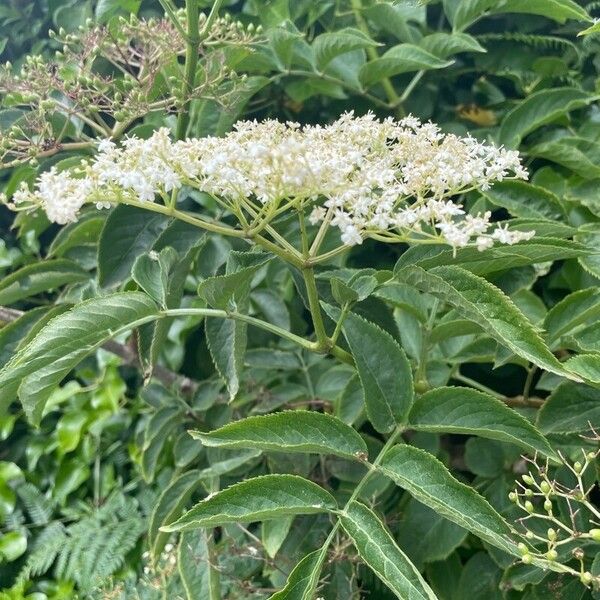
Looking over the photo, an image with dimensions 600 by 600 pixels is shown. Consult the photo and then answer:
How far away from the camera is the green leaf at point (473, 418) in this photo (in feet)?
2.16

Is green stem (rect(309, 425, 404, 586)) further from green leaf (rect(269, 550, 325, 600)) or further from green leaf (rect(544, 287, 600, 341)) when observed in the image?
green leaf (rect(544, 287, 600, 341))

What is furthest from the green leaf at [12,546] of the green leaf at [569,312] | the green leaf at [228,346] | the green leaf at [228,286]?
the green leaf at [569,312]

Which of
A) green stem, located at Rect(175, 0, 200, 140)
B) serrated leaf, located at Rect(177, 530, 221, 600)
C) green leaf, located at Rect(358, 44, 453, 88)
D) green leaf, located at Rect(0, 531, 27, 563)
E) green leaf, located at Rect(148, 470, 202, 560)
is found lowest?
green leaf, located at Rect(0, 531, 27, 563)

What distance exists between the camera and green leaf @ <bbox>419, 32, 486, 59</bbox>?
44.6 inches

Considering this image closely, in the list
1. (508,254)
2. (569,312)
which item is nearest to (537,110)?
(569,312)

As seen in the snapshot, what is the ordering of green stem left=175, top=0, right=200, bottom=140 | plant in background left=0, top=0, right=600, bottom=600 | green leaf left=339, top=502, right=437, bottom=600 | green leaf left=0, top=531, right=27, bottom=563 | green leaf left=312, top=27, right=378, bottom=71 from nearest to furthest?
1. green leaf left=339, top=502, right=437, bottom=600
2. plant in background left=0, top=0, right=600, bottom=600
3. green stem left=175, top=0, right=200, bottom=140
4. green leaf left=312, top=27, right=378, bottom=71
5. green leaf left=0, top=531, right=27, bottom=563

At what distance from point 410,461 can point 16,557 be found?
133 centimetres

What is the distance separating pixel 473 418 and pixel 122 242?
58 cm

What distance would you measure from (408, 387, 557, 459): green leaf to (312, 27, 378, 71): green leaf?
2.03ft

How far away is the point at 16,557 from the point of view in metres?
1.64

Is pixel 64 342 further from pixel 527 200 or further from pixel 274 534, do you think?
pixel 527 200

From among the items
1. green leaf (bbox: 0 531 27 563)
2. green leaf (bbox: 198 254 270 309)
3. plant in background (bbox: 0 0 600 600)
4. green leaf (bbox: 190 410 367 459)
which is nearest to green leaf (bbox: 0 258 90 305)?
plant in background (bbox: 0 0 600 600)

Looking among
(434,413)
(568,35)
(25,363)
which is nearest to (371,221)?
(434,413)

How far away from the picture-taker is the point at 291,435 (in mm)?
691
